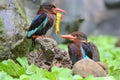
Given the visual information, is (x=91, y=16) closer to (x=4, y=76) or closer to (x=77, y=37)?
(x=77, y=37)

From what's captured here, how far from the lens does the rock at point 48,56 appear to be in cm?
507

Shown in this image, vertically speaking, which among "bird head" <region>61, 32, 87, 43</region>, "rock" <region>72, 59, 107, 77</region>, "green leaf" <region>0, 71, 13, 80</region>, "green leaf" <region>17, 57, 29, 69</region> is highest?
"bird head" <region>61, 32, 87, 43</region>

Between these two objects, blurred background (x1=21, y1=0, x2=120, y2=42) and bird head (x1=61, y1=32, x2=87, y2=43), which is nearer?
bird head (x1=61, y1=32, x2=87, y2=43)

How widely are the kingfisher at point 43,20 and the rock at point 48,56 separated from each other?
0.44ft

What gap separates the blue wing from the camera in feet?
17.0

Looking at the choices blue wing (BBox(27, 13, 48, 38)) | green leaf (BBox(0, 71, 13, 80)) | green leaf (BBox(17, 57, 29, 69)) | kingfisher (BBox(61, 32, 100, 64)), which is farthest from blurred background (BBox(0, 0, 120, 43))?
green leaf (BBox(0, 71, 13, 80))

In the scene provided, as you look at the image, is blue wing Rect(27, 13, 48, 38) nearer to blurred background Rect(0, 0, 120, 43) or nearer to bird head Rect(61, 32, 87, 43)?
blurred background Rect(0, 0, 120, 43)

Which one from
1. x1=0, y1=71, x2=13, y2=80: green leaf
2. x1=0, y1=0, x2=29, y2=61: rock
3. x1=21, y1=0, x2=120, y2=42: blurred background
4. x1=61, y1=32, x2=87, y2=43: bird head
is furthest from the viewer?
x1=21, y1=0, x2=120, y2=42: blurred background

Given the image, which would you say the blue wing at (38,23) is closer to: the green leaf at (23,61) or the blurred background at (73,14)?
the blurred background at (73,14)

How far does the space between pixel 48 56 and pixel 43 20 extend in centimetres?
39

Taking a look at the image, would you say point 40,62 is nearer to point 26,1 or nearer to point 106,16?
point 26,1

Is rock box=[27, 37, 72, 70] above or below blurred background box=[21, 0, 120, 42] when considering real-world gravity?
above

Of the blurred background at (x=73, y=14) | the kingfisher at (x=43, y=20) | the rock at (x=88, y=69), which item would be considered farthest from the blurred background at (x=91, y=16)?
the rock at (x=88, y=69)

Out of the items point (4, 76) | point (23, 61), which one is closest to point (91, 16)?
point (23, 61)
